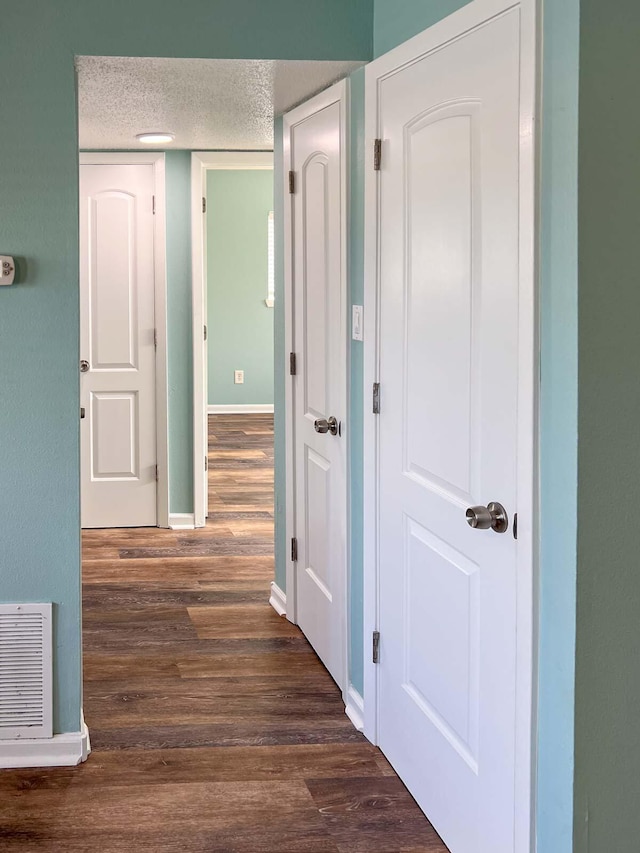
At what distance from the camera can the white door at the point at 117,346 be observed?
5926mm

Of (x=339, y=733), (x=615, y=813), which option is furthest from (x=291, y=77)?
(x=615, y=813)

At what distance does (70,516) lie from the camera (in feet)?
10.5

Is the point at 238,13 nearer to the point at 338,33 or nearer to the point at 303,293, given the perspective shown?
the point at 338,33

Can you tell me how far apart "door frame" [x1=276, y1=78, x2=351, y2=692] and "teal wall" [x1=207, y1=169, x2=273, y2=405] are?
20.6 ft

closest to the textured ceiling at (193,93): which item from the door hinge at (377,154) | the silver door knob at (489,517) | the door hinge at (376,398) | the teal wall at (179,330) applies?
the door hinge at (377,154)

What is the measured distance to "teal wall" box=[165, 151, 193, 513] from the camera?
593cm

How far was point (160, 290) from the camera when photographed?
235 inches

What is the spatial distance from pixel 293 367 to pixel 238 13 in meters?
1.47

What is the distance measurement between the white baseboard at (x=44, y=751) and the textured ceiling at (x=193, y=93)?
2.02 meters

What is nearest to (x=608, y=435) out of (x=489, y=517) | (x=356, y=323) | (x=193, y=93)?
(x=489, y=517)

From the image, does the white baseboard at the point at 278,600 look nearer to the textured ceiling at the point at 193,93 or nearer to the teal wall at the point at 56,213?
the teal wall at the point at 56,213

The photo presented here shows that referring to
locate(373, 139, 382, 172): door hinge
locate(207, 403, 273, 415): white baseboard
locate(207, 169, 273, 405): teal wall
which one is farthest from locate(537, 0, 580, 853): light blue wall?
locate(207, 403, 273, 415): white baseboard

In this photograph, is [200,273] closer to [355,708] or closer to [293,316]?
[293,316]

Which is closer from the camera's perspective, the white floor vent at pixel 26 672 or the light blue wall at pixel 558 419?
the light blue wall at pixel 558 419
